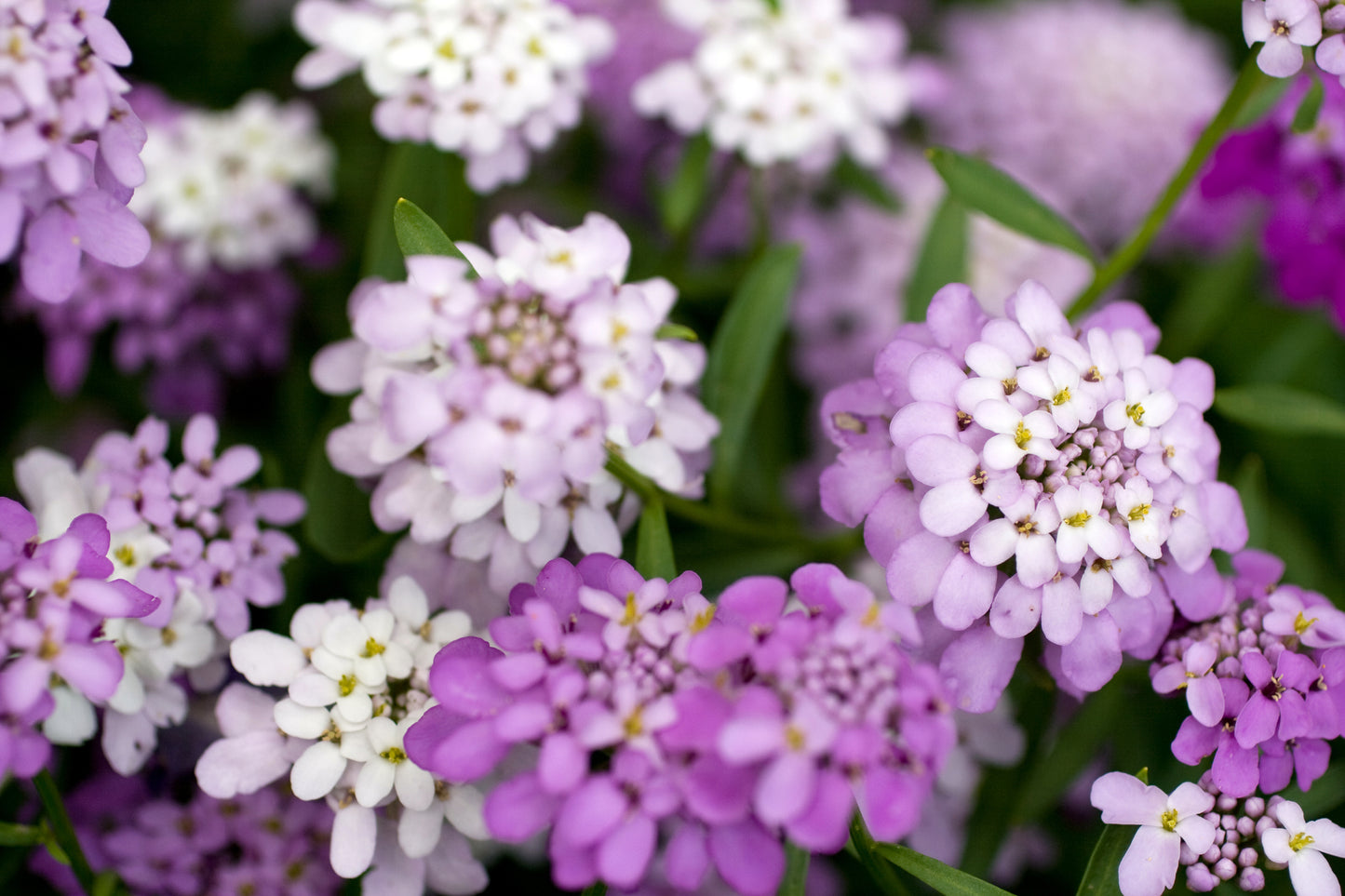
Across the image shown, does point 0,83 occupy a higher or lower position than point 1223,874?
higher

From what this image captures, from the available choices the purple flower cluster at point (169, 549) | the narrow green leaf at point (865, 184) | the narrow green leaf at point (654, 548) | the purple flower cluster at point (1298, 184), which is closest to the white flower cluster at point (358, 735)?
the purple flower cluster at point (169, 549)

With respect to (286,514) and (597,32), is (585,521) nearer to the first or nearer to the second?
(286,514)

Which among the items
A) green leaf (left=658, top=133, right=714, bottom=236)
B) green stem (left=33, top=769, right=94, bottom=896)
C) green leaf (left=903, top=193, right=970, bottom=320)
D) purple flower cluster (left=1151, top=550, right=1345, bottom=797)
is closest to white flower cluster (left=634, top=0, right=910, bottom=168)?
green leaf (left=658, top=133, right=714, bottom=236)

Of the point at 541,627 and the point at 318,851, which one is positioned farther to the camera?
the point at 318,851

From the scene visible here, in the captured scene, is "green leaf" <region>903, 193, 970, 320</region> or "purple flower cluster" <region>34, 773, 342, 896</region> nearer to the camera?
"purple flower cluster" <region>34, 773, 342, 896</region>

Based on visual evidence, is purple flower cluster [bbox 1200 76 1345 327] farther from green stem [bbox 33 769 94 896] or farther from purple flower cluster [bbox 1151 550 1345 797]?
green stem [bbox 33 769 94 896]

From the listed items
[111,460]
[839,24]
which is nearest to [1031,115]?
[839,24]

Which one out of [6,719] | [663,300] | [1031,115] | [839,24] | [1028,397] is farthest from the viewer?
[1031,115]
